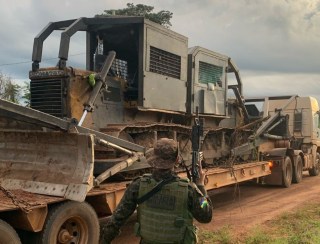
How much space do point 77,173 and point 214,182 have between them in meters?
4.09

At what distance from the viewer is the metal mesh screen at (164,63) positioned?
28.8 feet

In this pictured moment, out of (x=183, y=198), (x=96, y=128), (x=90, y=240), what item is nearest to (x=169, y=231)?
(x=183, y=198)

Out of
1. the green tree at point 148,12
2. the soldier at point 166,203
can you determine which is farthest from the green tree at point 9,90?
the soldier at point 166,203

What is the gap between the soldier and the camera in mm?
3277

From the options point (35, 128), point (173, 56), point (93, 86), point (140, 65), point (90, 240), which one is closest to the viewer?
point (90, 240)

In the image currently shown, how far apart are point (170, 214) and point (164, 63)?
6107mm

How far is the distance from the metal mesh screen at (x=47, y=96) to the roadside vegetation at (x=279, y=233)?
3.28m

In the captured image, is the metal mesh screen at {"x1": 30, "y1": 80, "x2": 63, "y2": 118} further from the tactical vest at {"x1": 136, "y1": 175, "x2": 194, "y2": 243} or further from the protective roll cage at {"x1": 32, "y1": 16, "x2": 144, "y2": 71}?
the tactical vest at {"x1": 136, "y1": 175, "x2": 194, "y2": 243}

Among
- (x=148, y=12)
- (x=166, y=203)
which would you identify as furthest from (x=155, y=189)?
(x=148, y=12)

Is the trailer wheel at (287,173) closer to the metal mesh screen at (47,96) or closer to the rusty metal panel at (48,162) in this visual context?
the metal mesh screen at (47,96)

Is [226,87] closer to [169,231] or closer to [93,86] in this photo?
[93,86]

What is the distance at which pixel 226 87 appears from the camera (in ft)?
37.8

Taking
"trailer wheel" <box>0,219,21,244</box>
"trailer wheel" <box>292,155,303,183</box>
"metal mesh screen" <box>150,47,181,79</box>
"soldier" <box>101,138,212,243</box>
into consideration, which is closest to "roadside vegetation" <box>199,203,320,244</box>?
"metal mesh screen" <box>150,47,181,79</box>

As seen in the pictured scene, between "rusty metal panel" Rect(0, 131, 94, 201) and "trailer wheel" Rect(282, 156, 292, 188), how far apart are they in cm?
898
